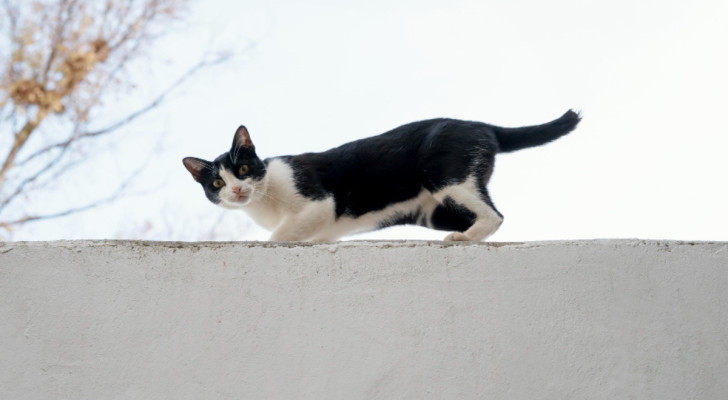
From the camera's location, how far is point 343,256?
1.21 m

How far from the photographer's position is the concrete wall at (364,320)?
3.62 ft

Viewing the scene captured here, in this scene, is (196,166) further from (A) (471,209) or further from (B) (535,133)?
(B) (535,133)

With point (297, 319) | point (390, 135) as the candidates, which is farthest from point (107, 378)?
point (390, 135)

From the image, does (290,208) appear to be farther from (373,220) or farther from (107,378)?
(107,378)

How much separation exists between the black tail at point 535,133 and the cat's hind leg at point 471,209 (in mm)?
230

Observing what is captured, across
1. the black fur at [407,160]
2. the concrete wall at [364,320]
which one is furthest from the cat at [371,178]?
the concrete wall at [364,320]

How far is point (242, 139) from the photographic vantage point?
2.05m

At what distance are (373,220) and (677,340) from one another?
1.08 meters

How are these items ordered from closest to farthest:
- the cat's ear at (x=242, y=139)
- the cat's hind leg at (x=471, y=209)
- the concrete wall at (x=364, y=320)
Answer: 1. the concrete wall at (x=364, y=320)
2. the cat's hind leg at (x=471, y=209)
3. the cat's ear at (x=242, y=139)

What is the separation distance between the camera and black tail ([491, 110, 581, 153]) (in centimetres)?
196

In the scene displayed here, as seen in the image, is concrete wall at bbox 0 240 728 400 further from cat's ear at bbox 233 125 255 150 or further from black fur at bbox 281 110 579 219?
cat's ear at bbox 233 125 255 150

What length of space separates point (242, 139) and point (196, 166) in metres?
0.19

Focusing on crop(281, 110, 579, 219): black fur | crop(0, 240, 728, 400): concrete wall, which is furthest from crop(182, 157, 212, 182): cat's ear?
crop(0, 240, 728, 400): concrete wall

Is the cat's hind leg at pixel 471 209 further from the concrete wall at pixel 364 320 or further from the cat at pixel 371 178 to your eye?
the concrete wall at pixel 364 320
